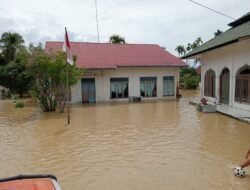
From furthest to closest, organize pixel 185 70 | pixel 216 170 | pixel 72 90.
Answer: pixel 185 70 < pixel 72 90 < pixel 216 170

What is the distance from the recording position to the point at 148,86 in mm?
25781

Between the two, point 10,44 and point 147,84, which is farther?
point 10,44

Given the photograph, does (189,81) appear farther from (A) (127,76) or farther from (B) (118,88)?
(B) (118,88)

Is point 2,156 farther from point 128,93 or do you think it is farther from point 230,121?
point 128,93

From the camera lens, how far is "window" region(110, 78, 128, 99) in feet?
81.3

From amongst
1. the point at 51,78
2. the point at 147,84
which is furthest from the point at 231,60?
the point at 51,78

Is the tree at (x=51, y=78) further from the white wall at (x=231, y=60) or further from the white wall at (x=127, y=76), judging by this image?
the white wall at (x=231, y=60)

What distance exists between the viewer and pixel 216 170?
21.6 feet

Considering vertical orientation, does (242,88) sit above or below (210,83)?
below

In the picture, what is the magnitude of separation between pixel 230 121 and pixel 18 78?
22198mm

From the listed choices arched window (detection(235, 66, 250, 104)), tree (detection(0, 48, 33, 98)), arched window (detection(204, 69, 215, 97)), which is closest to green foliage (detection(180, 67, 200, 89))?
arched window (detection(204, 69, 215, 97))

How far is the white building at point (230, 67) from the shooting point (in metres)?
15.5

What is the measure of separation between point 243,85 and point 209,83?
567 cm

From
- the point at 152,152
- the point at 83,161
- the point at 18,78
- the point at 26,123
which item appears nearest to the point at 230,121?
the point at 152,152
